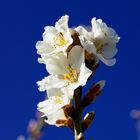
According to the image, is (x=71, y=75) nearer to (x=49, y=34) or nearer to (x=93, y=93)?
(x=93, y=93)

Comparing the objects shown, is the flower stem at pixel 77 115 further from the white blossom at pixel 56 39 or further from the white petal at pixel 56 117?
the white blossom at pixel 56 39

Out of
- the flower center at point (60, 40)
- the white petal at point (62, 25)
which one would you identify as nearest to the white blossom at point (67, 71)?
the flower center at point (60, 40)

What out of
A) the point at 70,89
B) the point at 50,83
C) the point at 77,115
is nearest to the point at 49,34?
the point at 50,83

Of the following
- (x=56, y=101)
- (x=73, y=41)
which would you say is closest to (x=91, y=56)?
(x=73, y=41)

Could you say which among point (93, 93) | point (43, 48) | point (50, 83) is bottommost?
point (93, 93)

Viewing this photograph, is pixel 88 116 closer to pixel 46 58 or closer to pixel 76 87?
pixel 76 87

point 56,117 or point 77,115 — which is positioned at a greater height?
point 56,117
